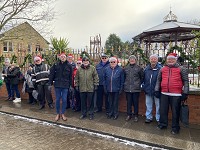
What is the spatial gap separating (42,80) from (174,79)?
429 cm

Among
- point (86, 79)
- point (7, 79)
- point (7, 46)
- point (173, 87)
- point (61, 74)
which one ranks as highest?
point (7, 46)

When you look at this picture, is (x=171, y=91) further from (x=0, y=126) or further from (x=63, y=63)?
(x=0, y=126)

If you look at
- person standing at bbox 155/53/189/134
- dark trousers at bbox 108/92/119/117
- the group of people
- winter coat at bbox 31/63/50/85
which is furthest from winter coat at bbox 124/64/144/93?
winter coat at bbox 31/63/50/85

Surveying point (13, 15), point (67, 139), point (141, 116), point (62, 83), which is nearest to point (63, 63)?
point (62, 83)

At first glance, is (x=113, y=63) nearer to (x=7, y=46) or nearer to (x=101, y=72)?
(x=101, y=72)

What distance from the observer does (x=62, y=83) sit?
590cm

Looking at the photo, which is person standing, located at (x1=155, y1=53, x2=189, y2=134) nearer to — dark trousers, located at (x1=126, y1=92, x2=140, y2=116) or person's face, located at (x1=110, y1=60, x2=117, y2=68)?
dark trousers, located at (x1=126, y1=92, x2=140, y2=116)

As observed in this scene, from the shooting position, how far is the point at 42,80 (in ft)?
23.3

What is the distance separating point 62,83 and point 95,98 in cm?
127

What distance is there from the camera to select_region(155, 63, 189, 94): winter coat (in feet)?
15.7

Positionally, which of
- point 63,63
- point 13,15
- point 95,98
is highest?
point 13,15

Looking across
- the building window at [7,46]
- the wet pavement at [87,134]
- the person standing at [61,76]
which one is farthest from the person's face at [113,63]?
the building window at [7,46]

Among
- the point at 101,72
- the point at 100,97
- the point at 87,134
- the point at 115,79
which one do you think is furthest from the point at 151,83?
the point at 87,134

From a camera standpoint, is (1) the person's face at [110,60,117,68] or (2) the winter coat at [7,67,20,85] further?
(2) the winter coat at [7,67,20,85]
